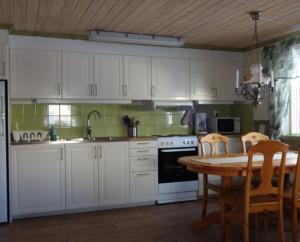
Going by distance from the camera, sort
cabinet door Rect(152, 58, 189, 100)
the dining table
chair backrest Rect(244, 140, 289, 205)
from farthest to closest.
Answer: cabinet door Rect(152, 58, 189, 100) < the dining table < chair backrest Rect(244, 140, 289, 205)

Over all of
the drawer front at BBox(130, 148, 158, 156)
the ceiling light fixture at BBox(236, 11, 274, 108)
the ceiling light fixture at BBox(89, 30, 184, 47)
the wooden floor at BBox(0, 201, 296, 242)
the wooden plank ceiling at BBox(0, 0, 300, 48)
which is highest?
the wooden plank ceiling at BBox(0, 0, 300, 48)

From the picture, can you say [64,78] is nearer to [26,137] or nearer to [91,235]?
[26,137]

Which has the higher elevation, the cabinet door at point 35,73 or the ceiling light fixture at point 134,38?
the ceiling light fixture at point 134,38

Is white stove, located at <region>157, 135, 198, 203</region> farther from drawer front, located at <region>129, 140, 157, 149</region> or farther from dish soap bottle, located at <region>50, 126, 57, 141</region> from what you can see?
dish soap bottle, located at <region>50, 126, 57, 141</region>

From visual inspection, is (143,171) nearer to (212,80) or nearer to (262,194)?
(212,80)

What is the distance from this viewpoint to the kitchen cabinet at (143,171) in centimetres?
441

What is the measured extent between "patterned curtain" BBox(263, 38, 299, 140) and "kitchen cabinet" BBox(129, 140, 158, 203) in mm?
1699

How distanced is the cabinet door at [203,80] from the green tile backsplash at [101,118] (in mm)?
359

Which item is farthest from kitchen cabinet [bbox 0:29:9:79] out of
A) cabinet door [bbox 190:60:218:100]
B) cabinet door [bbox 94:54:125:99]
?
cabinet door [bbox 190:60:218:100]

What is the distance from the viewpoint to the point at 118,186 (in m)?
4.34

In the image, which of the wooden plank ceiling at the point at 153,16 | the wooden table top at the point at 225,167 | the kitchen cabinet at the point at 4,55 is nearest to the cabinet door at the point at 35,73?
the kitchen cabinet at the point at 4,55

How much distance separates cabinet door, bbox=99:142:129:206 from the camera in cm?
427

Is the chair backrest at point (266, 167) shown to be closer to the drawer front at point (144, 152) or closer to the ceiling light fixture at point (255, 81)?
the ceiling light fixture at point (255, 81)

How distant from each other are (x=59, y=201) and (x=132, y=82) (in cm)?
183
